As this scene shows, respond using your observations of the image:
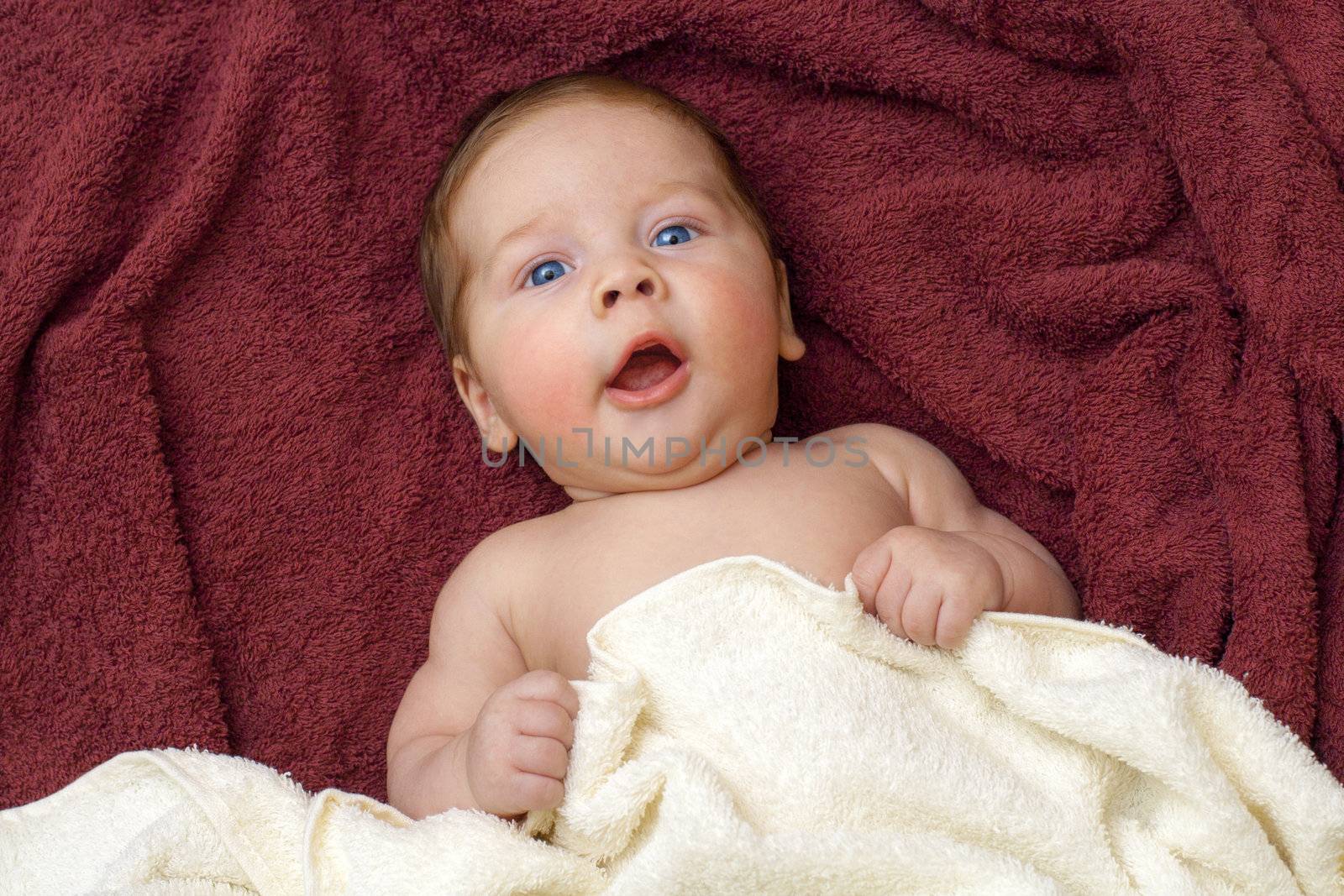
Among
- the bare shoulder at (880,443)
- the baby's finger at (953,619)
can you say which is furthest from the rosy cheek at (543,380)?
the baby's finger at (953,619)

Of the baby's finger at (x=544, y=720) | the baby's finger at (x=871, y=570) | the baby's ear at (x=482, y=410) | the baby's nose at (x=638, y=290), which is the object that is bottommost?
the baby's finger at (x=544, y=720)

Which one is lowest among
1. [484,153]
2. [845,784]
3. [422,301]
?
[845,784]

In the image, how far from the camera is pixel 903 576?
1334mm

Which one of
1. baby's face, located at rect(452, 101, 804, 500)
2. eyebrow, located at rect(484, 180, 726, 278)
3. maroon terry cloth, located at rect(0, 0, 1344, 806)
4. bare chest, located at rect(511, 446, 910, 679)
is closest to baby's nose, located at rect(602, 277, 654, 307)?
baby's face, located at rect(452, 101, 804, 500)

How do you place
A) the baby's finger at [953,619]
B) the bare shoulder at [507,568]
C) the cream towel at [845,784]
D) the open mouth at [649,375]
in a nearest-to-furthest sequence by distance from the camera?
the cream towel at [845,784], the baby's finger at [953,619], the open mouth at [649,375], the bare shoulder at [507,568]

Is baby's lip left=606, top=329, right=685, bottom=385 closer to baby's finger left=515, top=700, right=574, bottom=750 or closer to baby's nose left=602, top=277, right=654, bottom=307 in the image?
baby's nose left=602, top=277, right=654, bottom=307

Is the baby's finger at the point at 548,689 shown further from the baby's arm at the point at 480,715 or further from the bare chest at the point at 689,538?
the bare chest at the point at 689,538

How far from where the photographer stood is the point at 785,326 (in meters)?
1.63

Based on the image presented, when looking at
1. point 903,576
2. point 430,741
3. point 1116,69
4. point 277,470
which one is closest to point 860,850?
point 903,576

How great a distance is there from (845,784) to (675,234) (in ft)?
2.22

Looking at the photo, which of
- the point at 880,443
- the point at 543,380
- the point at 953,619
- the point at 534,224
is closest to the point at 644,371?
the point at 543,380

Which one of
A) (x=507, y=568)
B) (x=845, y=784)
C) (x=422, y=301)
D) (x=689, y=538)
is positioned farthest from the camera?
(x=422, y=301)

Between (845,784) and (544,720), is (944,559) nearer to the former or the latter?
(845,784)

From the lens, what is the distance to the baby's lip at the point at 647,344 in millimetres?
1392
